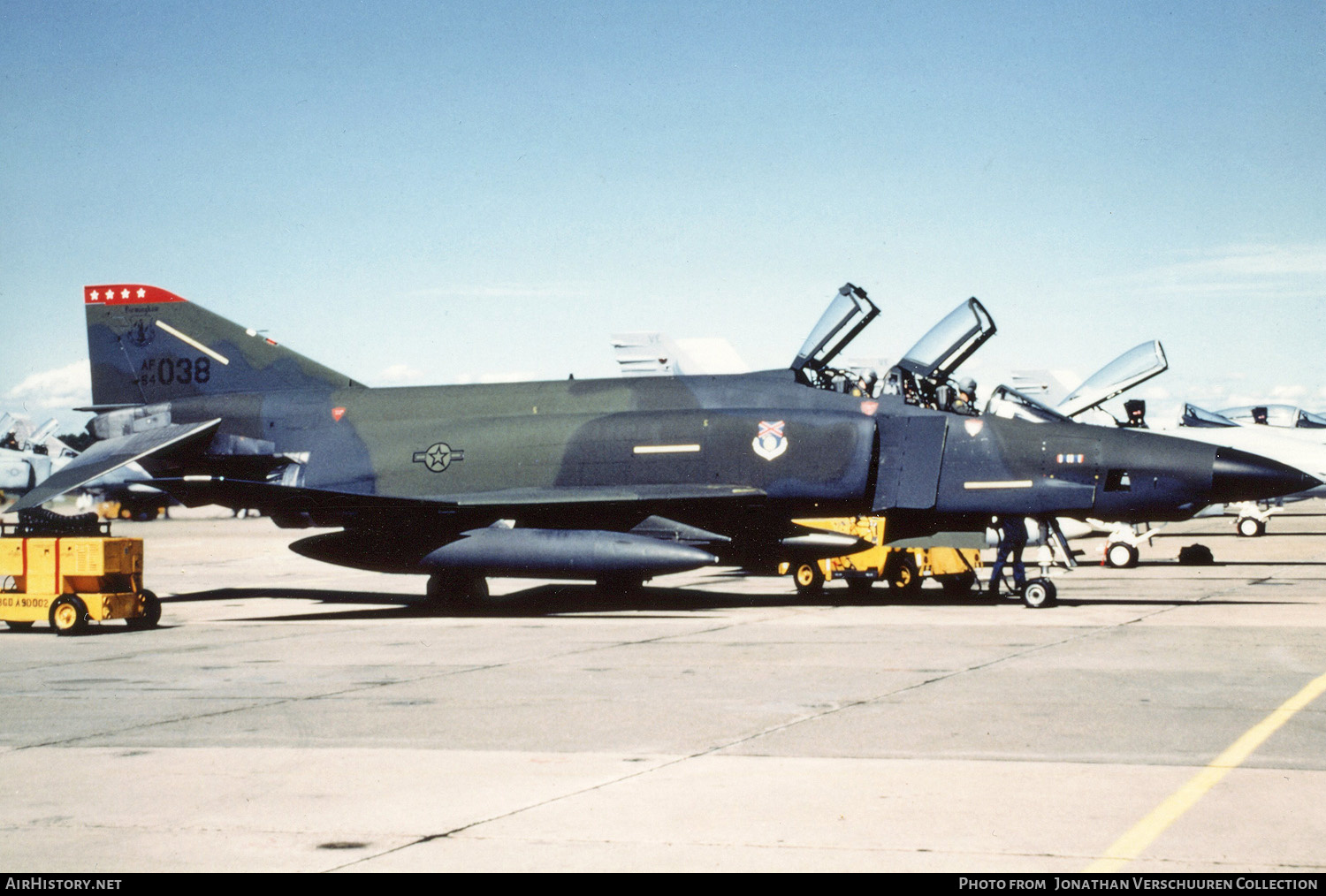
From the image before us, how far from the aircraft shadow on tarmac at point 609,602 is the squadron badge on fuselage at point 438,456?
1.87 metres

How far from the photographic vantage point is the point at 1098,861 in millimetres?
4824

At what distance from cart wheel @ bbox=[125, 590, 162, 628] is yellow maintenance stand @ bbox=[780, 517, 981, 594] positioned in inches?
327

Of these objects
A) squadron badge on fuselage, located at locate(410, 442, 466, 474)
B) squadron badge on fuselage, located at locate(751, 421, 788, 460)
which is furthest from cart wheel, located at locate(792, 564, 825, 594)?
squadron badge on fuselage, located at locate(410, 442, 466, 474)

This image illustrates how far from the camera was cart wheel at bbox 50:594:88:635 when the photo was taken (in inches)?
555

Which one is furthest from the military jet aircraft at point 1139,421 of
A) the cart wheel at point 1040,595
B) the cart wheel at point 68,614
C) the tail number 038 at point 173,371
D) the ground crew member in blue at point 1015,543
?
the tail number 038 at point 173,371

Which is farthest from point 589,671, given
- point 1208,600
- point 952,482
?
point 1208,600

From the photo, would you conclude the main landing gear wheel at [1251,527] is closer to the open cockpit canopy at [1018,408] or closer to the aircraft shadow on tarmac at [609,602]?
the aircraft shadow on tarmac at [609,602]

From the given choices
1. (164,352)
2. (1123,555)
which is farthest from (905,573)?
(164,352)

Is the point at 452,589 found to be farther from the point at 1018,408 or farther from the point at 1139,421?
the point at 1139,421

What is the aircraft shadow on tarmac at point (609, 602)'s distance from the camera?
16062 mm

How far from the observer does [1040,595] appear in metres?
15.1

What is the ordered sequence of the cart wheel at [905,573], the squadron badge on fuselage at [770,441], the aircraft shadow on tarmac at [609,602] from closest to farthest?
1. the squadron badge on fuselage at [770,441]
2. the aircraft shadow on tarmac at [609,602]
3. the cart wheel at [905,573]
